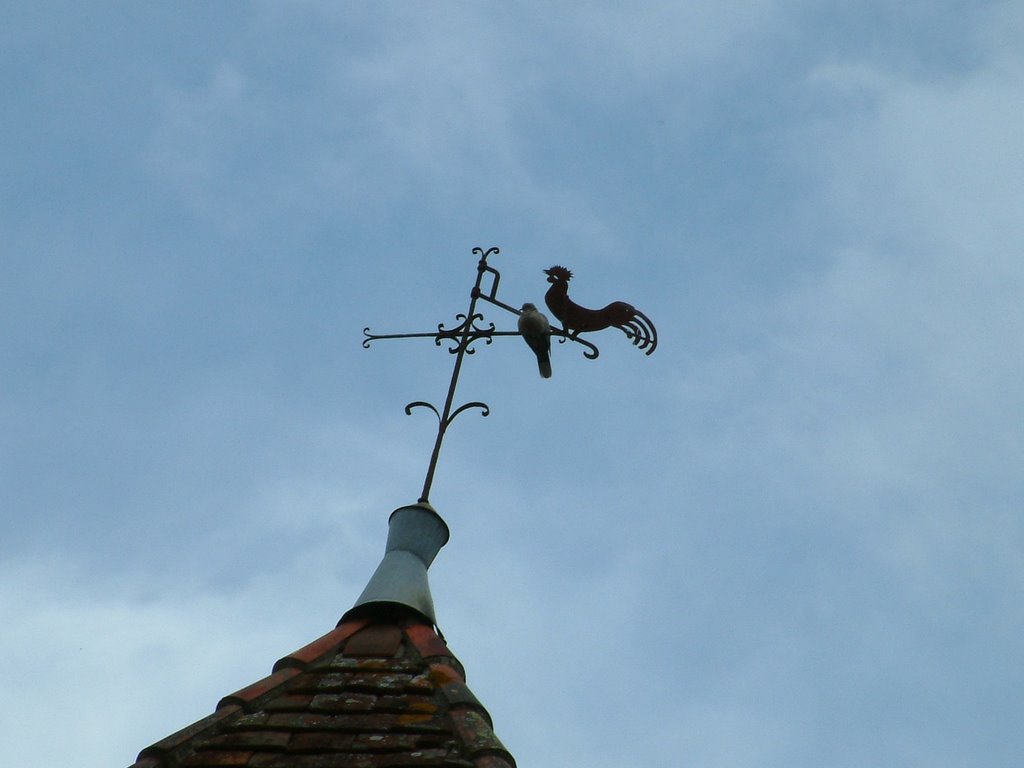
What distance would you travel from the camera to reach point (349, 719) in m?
3.26

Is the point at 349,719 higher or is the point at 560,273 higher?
the point at 560,273

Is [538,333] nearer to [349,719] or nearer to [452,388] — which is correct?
[452,388]

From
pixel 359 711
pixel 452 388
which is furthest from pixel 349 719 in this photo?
pixel 452 388

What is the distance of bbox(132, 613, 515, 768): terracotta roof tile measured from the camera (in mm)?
3084

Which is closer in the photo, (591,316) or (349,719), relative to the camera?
(349,719)

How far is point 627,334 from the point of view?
616cm

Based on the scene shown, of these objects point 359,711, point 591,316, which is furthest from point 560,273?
point 359,711

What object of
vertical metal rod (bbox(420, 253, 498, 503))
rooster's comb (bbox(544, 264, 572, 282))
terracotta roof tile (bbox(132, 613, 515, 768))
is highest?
rooster's comb (bbox(544, 264, 572, 282))

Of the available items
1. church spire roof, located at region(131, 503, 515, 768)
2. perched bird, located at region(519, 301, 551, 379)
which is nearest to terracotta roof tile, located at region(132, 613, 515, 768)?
church spire roof, located at region(131, 503, 515, 768)

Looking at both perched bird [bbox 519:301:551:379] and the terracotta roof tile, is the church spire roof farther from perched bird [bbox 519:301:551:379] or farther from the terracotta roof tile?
perched bird [bbox 519:301:551:379]

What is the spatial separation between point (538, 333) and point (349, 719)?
2.56 m

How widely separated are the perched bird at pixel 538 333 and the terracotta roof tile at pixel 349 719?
2055 mm

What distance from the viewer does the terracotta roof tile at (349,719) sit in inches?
121

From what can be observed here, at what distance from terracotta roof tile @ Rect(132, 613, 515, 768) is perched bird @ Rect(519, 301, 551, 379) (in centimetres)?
205
